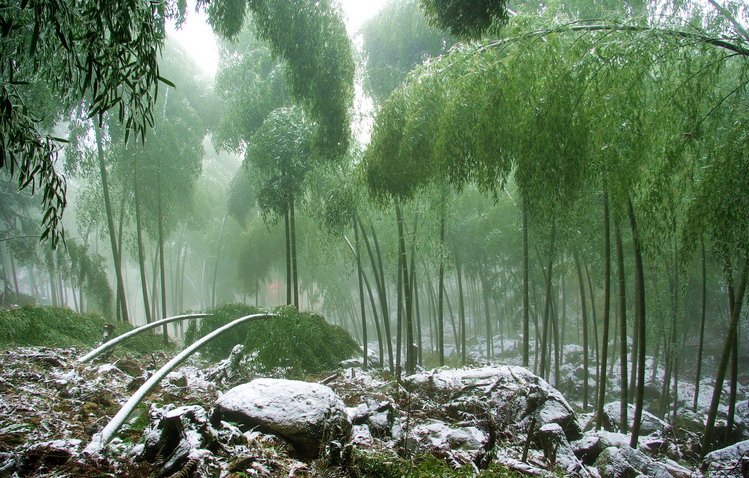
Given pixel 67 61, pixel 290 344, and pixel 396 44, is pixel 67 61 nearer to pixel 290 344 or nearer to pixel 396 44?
pixel 290 344

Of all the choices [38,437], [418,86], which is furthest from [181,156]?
[38,437]

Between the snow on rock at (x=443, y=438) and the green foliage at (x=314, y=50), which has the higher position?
the green foliage at (x=314, y=50)

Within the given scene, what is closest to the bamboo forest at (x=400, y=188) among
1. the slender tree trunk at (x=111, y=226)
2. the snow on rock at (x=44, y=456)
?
the snow on rock at (x=44, y=456)

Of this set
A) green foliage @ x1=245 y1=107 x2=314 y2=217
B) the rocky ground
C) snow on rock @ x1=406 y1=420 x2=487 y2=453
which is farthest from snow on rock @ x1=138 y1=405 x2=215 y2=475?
green foliage @ x1=245 y1=107 x2=314 y2=217

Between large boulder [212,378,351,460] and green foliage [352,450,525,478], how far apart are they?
7.3 inches

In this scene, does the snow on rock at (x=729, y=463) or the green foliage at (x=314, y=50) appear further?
the green foliage at (x=314, y=50)

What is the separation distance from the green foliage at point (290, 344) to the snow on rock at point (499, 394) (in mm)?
1683

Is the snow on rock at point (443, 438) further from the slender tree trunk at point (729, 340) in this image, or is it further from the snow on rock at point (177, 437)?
the slender tree trunk at point (729, 340)

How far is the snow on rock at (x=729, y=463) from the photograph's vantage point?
2939 mm

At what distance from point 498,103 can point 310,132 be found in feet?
12.3

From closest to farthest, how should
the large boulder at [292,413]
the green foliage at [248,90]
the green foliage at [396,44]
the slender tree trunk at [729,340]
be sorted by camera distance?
1. the large boulder at [292,413]
2. the slender tree trunk at [729,340]
3. the green foliage at [396,44]
4. the green foliage at [248,90]

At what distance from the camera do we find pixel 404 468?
1816 millimetres

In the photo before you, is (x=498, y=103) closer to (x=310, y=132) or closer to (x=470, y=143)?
(x=470, y=143)

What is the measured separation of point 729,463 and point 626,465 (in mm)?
1138
